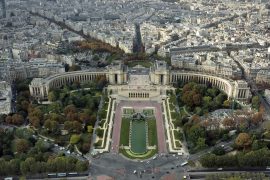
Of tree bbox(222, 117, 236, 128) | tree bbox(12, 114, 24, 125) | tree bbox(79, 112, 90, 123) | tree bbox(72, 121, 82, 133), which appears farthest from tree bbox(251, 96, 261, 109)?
tree bbox(12, 114, 24, 125)

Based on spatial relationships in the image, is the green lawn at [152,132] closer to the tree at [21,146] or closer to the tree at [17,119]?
the tree at [21,146]

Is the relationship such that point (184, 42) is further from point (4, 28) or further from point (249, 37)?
point (4, 28)

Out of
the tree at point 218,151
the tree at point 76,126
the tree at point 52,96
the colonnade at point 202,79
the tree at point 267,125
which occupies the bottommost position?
the tree at point 218,151

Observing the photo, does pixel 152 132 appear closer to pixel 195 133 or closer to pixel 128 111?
pixel 195 133

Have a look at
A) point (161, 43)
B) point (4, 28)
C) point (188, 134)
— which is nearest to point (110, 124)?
point (188, 134)

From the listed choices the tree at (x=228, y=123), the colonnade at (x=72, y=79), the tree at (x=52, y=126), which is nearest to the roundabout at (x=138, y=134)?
the tree at (x=52, y=126)

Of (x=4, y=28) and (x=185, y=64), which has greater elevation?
(x=4, y=28)

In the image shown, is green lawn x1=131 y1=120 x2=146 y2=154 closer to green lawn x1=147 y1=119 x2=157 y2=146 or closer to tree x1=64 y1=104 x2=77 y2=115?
green lawn x1=147 y1=119 x2=157 y2=146

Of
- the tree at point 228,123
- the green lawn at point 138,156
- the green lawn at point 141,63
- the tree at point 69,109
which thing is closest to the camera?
the green lawn at point 138,156
